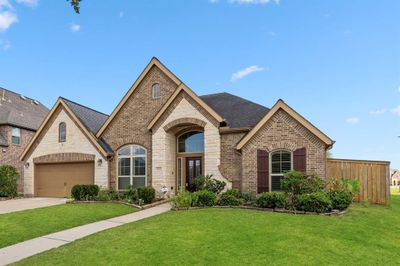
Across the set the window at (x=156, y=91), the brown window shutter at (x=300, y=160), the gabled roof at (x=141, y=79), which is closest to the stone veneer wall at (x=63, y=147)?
the gabled roof at (x=141, y=79)

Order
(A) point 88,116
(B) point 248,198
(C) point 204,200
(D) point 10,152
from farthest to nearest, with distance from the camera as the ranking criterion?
1. (D) point 10,152
2. (A) point 88,116
3. (B) point 248,198
4. (C) point 204,200

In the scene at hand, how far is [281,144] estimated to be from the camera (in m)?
14.1

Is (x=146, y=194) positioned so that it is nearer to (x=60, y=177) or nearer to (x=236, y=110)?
(x=236, y=110)

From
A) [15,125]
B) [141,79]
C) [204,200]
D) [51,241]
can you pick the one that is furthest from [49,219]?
[15,125]

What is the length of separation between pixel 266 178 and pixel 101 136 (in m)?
10.7

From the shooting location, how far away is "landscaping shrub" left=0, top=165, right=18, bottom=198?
19703 mm

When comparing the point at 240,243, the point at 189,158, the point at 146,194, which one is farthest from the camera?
the point at 189,158

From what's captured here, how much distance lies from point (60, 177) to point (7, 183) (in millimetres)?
3447

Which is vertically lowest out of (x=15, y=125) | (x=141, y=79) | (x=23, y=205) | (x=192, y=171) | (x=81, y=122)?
(x=23, y=205)

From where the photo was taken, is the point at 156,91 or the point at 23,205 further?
the point at 156,91

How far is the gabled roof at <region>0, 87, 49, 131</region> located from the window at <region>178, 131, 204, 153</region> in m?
16.7

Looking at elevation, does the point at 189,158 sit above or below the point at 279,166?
above

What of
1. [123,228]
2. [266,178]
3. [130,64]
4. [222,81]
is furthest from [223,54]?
[123,228]

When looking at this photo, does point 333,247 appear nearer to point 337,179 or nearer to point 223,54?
point 337,179
